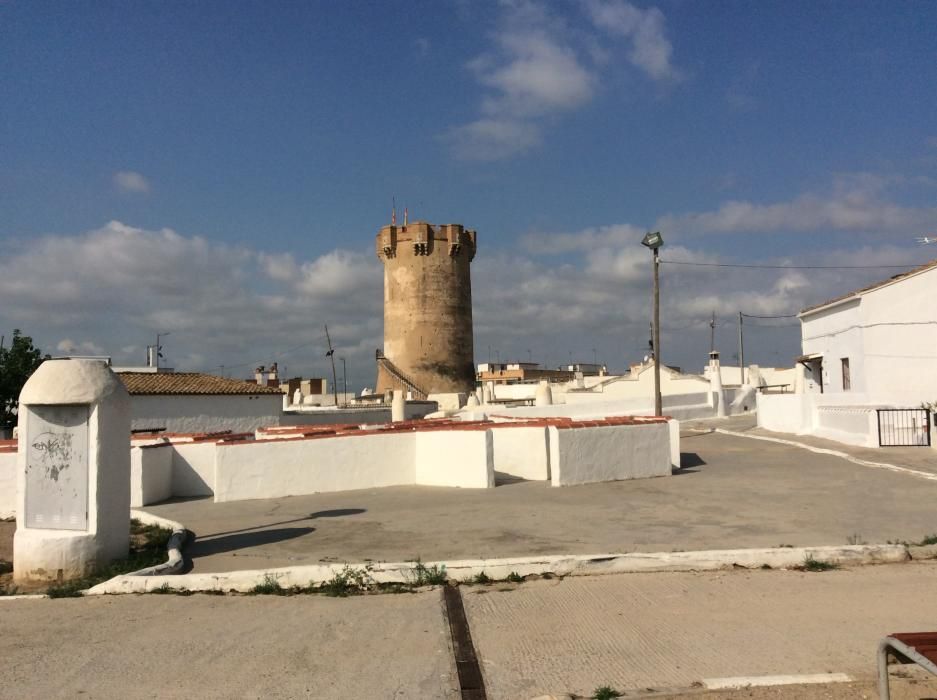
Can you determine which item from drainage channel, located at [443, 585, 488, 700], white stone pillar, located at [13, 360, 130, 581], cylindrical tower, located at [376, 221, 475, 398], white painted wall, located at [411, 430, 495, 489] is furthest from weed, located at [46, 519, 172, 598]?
cylindrical tower, located at [376, 221, 475, 398]

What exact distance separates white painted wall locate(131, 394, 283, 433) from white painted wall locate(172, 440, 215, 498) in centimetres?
1284

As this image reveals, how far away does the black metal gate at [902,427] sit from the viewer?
18766 mm

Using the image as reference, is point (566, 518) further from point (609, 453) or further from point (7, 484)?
point (7, 484)

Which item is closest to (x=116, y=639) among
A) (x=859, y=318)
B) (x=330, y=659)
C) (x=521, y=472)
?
(x=330, y=659)

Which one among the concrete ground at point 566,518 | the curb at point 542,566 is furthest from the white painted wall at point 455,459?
the curb at point 542,566

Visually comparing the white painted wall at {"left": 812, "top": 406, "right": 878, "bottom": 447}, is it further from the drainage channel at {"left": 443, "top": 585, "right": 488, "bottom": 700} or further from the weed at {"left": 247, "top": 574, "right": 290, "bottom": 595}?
the weed at {"left": 247, "top": 574, "right": 290, "bottom": 595}

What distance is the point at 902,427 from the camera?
746 inches

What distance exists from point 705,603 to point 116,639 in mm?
4431

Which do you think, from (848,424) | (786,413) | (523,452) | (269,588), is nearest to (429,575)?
(269,588)

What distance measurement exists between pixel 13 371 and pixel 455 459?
93.8ft

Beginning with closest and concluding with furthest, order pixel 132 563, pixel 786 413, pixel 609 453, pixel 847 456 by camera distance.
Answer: pixel 132 563 < pixel 609 453 < pixel 847 456 < pixel 786 413

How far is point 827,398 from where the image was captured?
24.3 m

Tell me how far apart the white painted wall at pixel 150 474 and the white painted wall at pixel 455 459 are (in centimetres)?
470

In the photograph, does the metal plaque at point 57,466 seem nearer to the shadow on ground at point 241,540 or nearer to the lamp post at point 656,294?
the shadow on ground at point 241,540
